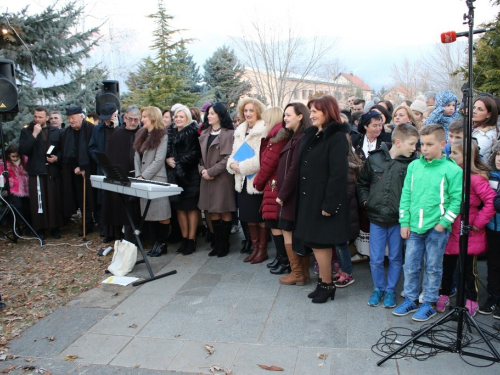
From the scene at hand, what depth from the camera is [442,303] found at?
443 cm

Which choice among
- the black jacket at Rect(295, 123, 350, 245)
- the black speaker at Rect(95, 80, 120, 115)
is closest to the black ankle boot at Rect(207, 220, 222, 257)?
the black jacket at Rect(295, 123, 350, 245)

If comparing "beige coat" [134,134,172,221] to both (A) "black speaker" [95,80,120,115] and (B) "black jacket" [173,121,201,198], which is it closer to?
(B) "black jacket" [173,121,201,198]

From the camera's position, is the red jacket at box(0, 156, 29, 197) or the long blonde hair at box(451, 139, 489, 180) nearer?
the long blonde hair at box(451, 139, 489, 180)

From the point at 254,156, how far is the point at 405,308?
8.46 ft

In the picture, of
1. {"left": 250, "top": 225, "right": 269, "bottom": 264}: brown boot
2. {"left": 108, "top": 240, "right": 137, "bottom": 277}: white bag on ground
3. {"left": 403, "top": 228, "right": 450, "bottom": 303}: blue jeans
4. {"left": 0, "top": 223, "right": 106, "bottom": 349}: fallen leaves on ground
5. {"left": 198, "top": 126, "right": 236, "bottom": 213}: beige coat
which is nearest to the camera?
{"left": 403, "top": 228, "right": 450, "bottom": 303}: blue jeans

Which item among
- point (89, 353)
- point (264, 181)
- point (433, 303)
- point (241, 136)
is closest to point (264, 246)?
point (264, 181)

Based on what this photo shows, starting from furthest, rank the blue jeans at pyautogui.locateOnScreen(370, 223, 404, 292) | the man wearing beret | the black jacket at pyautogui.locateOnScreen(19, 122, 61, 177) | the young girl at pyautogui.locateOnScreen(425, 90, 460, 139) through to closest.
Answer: the black jacket at pyautogui.locateOnScreen(19, 122, 61, 177) → the man wearing beret → the young girl at pyautogui.locateOnScreen(425, 90, 460, 139) → the blue jeans at pyautogui.locateOnScreen(370, 223, 404, 292)

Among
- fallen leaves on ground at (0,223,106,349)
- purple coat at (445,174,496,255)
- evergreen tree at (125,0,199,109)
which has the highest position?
evergreen tree at (125,0,199,109)

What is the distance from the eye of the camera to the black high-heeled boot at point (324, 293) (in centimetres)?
471

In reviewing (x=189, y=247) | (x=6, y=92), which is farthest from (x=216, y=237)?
(x=6, y=92)

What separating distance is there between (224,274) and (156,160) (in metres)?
1.97

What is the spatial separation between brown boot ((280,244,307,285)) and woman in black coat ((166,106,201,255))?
6.30 feet

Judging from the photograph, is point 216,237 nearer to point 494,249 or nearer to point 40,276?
point 40,276

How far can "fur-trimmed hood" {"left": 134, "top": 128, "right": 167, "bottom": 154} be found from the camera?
257 inches
